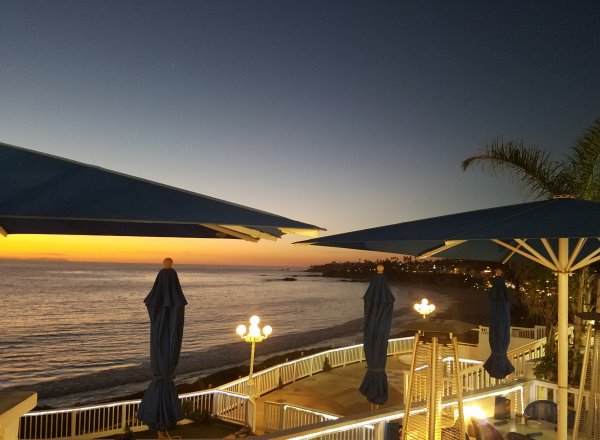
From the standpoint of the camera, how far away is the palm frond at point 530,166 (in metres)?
9.95

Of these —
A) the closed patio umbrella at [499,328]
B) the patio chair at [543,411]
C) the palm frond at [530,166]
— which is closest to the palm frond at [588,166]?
the palm frond at [530,166]

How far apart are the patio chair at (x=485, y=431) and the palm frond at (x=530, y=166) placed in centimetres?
617

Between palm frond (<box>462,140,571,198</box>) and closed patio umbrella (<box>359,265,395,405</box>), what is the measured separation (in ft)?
17.9

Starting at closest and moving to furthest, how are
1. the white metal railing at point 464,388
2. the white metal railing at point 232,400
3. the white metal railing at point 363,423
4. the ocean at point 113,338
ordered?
1. the white metal railing at point 363,423
2. the white metal railing at point 464,388
3. the white metal railing at point 232,400
4. the ocean at point 113,338

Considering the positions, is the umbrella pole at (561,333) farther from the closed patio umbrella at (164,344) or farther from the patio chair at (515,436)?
the closed patio umbrella at (164,344)

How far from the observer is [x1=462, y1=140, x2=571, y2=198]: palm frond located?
9.95 meters

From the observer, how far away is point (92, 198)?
Answer: 1.85m

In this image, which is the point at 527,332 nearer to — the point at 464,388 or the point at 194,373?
the point at 464,388

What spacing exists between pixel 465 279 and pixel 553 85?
13076 centimetres

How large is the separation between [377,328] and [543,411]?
2.28 m

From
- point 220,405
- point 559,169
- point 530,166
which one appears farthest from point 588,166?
point 220,405

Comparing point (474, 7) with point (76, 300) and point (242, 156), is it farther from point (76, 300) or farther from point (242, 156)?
point (76, 300)

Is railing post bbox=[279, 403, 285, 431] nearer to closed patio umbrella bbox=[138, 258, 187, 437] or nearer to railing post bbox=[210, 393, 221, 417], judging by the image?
railing post bbox=[210, 393, 221, 417]

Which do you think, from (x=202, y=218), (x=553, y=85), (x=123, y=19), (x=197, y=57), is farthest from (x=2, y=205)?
(x=553, y=85)
